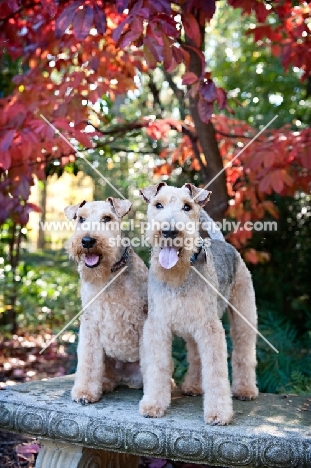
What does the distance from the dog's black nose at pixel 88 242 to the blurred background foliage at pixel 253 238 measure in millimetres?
2161

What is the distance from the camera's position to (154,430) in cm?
249

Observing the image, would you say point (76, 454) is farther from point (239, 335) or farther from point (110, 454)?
point (239, 335)

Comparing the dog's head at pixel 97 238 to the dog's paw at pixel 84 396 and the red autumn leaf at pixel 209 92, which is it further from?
the red autumn leaf at pixel 209 92

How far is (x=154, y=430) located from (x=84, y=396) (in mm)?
501

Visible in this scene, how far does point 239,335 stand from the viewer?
3.20 metres

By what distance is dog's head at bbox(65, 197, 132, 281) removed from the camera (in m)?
2.61

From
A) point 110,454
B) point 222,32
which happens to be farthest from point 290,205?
point 222,32

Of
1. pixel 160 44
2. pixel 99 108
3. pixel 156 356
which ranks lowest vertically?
pixel 156 356

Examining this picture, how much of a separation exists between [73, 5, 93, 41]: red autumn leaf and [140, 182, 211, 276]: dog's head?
97 cm

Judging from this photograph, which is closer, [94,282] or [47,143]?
[94,282]

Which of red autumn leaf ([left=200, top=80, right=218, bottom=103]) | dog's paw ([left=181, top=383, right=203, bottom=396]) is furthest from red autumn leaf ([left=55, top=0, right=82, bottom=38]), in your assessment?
dog's paw ([left=181, top=383, right=203, bottom=396])

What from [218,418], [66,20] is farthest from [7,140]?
[218,418]

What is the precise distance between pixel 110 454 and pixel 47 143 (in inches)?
77.8

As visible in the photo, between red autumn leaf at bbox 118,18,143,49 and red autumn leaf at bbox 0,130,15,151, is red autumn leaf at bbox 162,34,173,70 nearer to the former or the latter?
red autumn leaf at bbox 118,18,143,49
